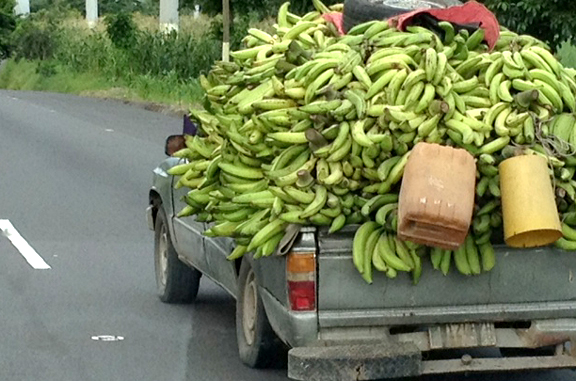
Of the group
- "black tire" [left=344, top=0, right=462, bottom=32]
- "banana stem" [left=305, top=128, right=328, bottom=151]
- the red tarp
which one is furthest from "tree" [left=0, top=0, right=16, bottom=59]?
"banana stem" [left=305, top=128, right=328, bottom=151]

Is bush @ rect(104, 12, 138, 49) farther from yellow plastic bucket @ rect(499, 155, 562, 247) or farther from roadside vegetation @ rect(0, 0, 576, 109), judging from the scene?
yellow plastic bucket @ rect(499, 155, 562, 247)

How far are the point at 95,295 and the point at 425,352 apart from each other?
13.8 feet

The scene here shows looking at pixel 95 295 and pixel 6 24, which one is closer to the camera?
pixel 95 295

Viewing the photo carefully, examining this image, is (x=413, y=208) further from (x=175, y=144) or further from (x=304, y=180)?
(x=175, y=144)

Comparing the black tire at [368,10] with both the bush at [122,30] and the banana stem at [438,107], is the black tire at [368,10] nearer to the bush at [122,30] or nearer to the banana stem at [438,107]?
the banana stem at [438,107]

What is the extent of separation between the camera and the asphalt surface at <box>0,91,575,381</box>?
8445 millimetres

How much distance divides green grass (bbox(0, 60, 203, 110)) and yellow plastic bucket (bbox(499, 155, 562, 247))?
20.9 m

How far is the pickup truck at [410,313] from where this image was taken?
6.95 meters

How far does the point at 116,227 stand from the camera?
14633 mm

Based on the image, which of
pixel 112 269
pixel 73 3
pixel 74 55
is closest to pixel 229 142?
pixel 112 269

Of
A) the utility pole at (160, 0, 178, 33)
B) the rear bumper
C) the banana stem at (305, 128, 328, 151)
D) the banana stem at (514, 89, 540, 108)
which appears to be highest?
the banana stem at (514, 89, 540, 108)

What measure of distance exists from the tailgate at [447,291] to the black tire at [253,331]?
0.98 meters

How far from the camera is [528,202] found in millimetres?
6668

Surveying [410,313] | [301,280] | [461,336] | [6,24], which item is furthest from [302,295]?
[6,24]
